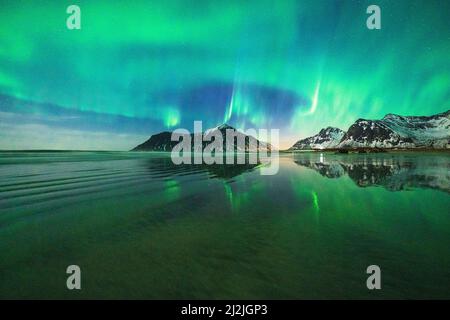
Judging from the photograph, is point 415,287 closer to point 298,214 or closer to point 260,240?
point 260,240

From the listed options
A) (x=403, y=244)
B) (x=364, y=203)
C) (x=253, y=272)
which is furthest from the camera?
(x=364, y=203)

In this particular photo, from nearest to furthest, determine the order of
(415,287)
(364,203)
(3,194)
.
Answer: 1. (415,287)
2. (364,203)
3. (3,194)

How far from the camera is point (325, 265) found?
6555mm

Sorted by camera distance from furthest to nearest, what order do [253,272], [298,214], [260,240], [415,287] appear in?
[298,214], [260,240], [253,272], [415,287]

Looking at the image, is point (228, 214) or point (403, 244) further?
point (228, 214)
